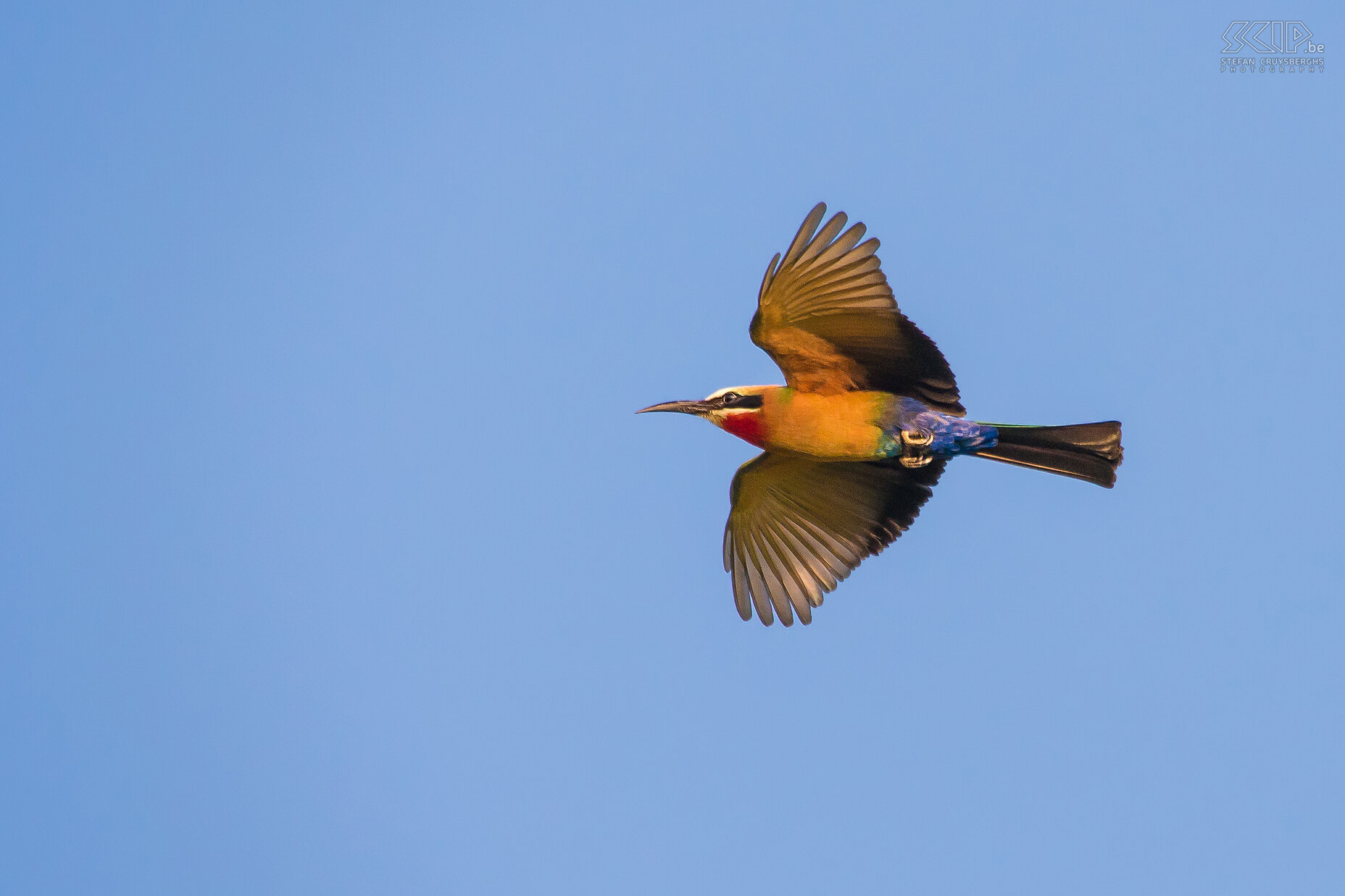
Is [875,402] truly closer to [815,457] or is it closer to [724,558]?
[815,457]

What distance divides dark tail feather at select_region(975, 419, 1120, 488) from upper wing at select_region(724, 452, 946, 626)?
56 centimetres

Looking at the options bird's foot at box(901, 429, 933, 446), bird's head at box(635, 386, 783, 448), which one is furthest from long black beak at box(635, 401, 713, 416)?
bird's foot at box(901, 429, 933, 446)

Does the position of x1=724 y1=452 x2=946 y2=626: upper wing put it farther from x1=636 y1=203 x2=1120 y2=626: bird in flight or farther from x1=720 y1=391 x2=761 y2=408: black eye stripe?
x1=720 y1=391 x2=761 y2=408: black eye stripe

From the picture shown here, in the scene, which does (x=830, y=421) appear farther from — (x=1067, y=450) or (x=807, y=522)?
(x=1067, y=450)

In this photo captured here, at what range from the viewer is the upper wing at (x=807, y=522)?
9.67 m

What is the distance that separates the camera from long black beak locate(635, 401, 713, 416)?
9.53m

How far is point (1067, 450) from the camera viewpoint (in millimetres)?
9133

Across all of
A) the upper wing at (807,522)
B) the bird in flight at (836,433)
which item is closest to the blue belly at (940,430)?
the bird in flight at (836,433)

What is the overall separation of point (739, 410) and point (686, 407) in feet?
1.42

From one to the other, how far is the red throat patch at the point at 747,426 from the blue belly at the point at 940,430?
0.90 m

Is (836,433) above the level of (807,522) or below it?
above

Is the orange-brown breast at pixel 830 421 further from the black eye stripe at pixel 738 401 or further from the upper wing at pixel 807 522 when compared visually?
the upper wing at pixel 807 522

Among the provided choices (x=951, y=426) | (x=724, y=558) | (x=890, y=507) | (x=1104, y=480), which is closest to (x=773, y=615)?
(x=724, y=558)

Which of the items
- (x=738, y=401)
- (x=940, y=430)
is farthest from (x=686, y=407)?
(x=940, y=430)
